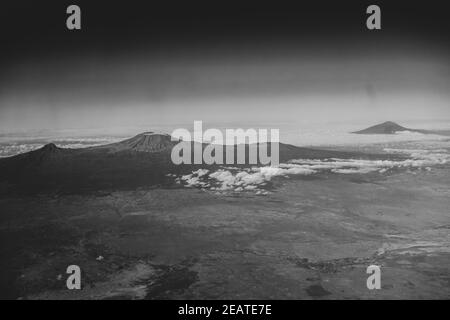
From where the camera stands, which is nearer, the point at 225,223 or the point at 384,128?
the point at 225,223

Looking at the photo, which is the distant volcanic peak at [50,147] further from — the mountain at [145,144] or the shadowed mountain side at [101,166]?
the mountain at [145,144]

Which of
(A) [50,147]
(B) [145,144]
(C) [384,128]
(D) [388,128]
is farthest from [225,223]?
(D) [388,128]

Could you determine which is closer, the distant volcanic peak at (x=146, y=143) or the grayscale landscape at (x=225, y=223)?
the grayscale landscape at (x=225, y=223)

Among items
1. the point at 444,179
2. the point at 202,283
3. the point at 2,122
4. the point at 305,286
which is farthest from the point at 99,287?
the point at 444,179

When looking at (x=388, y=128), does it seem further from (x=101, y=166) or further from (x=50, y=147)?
(x=50, y=147)

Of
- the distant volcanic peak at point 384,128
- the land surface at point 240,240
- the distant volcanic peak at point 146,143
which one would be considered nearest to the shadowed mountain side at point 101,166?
the distant volcanic peak at point 146,143
